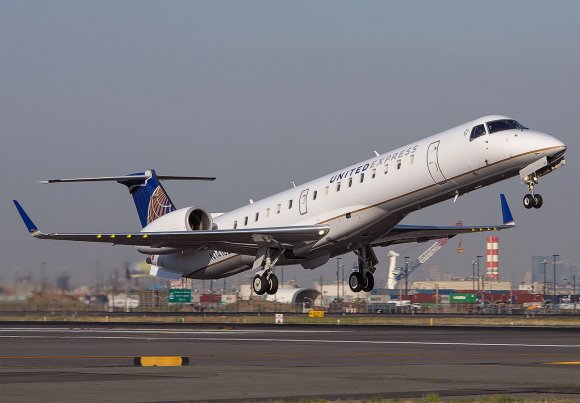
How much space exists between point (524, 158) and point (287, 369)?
1497 centimetres

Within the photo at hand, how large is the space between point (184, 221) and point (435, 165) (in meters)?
12.7

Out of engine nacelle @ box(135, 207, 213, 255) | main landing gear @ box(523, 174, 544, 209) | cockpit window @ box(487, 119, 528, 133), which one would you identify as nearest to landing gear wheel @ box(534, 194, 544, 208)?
main landing gear @ box(523, 174, 544, 209)

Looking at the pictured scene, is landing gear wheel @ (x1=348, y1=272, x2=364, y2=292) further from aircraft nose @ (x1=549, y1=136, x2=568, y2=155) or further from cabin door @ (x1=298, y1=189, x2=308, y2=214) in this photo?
aircraft nose @ (x1=549, y1=136, x2=568, y2=155)

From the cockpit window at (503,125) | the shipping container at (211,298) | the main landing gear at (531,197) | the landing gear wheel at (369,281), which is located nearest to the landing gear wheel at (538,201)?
the main landing gear at (531,197)

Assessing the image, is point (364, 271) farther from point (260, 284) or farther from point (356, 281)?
point (260, 284)

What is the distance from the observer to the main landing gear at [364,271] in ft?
129

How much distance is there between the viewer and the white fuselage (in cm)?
3070

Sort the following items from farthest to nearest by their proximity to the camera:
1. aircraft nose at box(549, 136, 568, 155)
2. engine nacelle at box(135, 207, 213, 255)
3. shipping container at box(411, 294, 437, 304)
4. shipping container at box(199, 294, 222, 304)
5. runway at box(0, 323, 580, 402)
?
shipping container at box(411, 294, 437, 304) → shipping container at box(199, 294, 222, 304) → engine nacelle at box(135, 207, 213, 255) → aircraft nose at box(549, 136, 568, 155) → runway at box(0, 323, 580, 402)

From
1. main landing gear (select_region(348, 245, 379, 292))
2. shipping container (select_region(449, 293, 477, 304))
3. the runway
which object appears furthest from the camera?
shipping container (select_region(449, 293, 477, 304))

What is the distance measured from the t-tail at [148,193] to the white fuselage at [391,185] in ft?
16.5

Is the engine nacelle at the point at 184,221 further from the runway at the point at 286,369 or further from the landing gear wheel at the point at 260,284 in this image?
the runway at the point at 286,369

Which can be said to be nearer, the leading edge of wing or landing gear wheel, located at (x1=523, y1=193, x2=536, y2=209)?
landing gear wheel, located at (x1=523, y1=193, x2=536, y2=209)

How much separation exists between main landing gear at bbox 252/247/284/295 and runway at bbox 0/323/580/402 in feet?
33.1

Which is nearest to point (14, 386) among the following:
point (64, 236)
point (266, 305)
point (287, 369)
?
point (287, 369)
